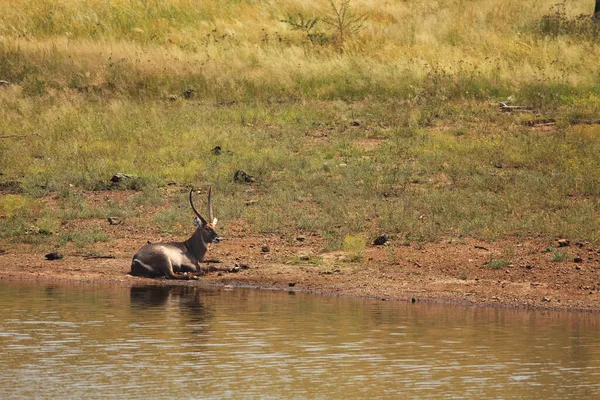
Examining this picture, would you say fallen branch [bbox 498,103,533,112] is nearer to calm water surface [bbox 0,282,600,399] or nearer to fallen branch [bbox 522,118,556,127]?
fallen branch [bbox 522,118,556,127]

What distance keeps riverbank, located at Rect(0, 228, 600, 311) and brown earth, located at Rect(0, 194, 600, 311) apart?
0.01 meters

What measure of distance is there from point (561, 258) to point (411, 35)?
14.5 metres

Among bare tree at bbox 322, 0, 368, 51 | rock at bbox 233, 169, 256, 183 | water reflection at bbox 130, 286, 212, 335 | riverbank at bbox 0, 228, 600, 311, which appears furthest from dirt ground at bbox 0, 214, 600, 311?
bare tree at bbox 322, 0, 368, 51

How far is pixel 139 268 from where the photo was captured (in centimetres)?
1474

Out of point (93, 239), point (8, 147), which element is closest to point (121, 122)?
point (8, 147)

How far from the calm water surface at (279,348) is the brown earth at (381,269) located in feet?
1.79

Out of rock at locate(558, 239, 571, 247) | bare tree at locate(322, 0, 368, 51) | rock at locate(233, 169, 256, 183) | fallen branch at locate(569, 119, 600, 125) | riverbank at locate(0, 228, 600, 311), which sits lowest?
riverbank at locate(0, 228, 600, 311)

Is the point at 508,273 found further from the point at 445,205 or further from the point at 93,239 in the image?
the point at 93,239

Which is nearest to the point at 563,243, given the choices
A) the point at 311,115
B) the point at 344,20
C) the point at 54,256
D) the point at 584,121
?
the point at 584,121

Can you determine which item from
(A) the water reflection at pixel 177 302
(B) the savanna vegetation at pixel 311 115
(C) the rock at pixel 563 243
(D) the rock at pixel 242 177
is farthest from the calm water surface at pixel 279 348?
(D) the rock at pixel 242 177

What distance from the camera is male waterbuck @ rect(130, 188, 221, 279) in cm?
1463

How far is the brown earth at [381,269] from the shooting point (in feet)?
45.1

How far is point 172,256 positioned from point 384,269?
284 cm

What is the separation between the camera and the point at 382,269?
14883 mm
